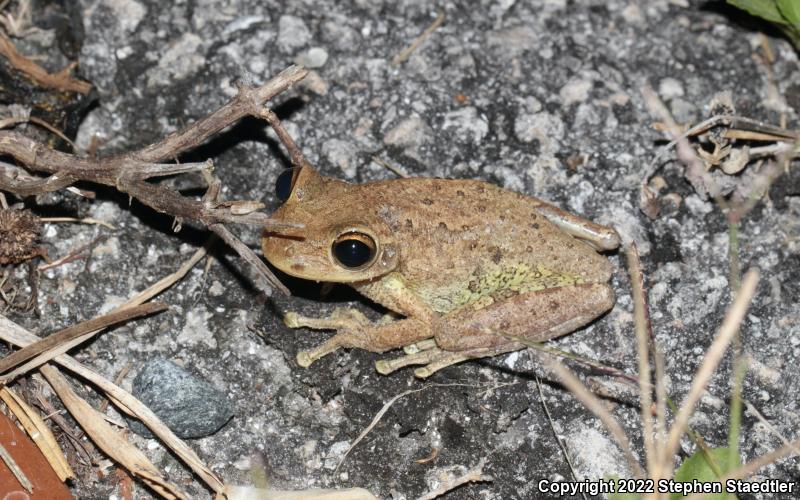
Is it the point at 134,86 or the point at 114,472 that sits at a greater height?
the point at 134,86

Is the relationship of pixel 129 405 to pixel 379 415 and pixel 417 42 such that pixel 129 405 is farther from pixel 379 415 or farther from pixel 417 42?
pixel 417 42

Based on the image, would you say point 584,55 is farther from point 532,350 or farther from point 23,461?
point 23,461

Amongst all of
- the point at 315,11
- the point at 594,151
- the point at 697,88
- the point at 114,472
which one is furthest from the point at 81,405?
the point at 697,88

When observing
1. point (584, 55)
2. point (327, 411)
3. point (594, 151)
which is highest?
point (584, 55)

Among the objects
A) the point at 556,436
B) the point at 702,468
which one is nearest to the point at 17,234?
the point at 556,436

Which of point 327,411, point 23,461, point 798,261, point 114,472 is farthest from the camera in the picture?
point 798,261
